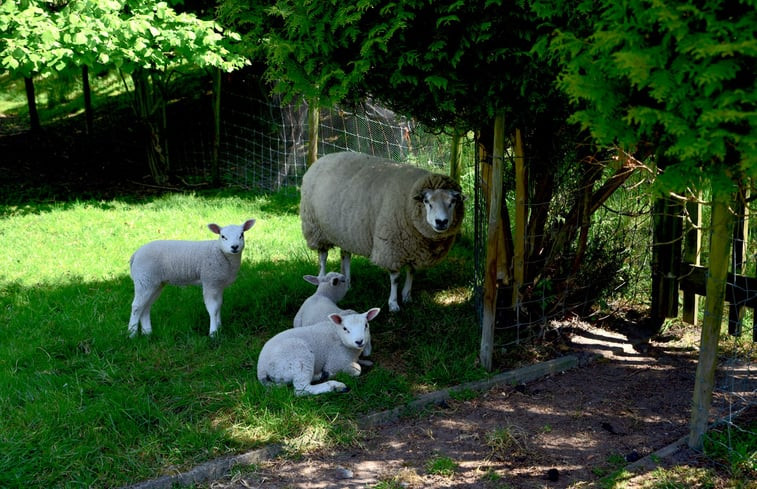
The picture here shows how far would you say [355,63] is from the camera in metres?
4.44

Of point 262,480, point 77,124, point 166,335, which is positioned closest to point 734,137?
point 262,480

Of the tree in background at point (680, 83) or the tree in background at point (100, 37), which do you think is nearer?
the tree in background at point (680, 83)

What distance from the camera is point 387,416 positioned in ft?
15.0

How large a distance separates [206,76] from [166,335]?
537 inches

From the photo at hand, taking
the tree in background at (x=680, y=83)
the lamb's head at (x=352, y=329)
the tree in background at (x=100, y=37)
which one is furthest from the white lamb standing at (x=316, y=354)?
the tree in background at (x=100, y=37)

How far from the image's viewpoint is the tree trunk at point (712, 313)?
3.68 metres

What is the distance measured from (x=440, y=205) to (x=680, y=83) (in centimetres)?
332

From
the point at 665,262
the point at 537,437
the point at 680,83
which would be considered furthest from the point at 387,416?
the point at 665,262

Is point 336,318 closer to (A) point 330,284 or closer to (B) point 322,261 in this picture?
(A) point 330,284

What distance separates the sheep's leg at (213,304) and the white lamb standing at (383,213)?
5.17 ft

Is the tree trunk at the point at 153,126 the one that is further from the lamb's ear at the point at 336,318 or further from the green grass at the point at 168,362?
the lamb's ear at the point at 336,318

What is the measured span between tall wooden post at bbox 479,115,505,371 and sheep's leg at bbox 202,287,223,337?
7.33 feet

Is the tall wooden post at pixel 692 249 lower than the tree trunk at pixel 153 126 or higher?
lower

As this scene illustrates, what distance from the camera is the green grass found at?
4.04 m
